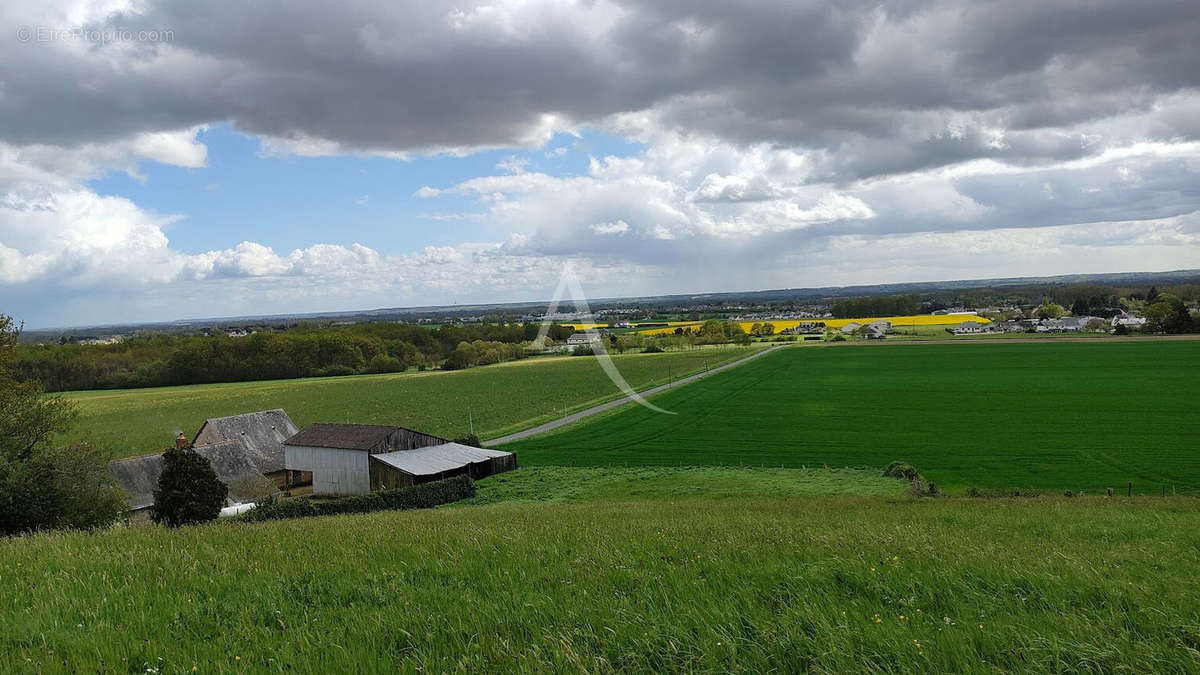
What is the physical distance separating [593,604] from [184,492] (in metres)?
25.7

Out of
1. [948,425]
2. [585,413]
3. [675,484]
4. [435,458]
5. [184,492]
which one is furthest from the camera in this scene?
[585,413]

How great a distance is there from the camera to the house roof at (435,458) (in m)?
37.0

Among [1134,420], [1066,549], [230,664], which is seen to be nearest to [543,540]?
[230,664]

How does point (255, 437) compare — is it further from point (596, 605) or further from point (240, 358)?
point (240, 358)

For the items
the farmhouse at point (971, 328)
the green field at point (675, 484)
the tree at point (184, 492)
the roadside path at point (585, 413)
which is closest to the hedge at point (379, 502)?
the green field at point (675, 484)

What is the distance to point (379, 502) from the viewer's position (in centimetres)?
3109

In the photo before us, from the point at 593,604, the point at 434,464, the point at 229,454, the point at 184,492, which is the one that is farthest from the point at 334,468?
the point at 593,604

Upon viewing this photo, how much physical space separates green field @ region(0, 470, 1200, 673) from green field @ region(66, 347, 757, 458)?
51.0m

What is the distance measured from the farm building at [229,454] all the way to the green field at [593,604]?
94.0 feet

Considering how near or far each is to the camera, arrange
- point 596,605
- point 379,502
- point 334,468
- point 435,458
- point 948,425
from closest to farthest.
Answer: point 596,605 → point 379,502 → point 334,468 → point 435,458 → point 948,425

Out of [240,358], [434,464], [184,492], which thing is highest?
[184,492]

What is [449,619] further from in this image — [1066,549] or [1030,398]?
[1030,398]

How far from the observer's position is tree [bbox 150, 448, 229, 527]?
24.9m

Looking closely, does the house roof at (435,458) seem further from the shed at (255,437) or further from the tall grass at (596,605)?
the tall grass at (596,605)
